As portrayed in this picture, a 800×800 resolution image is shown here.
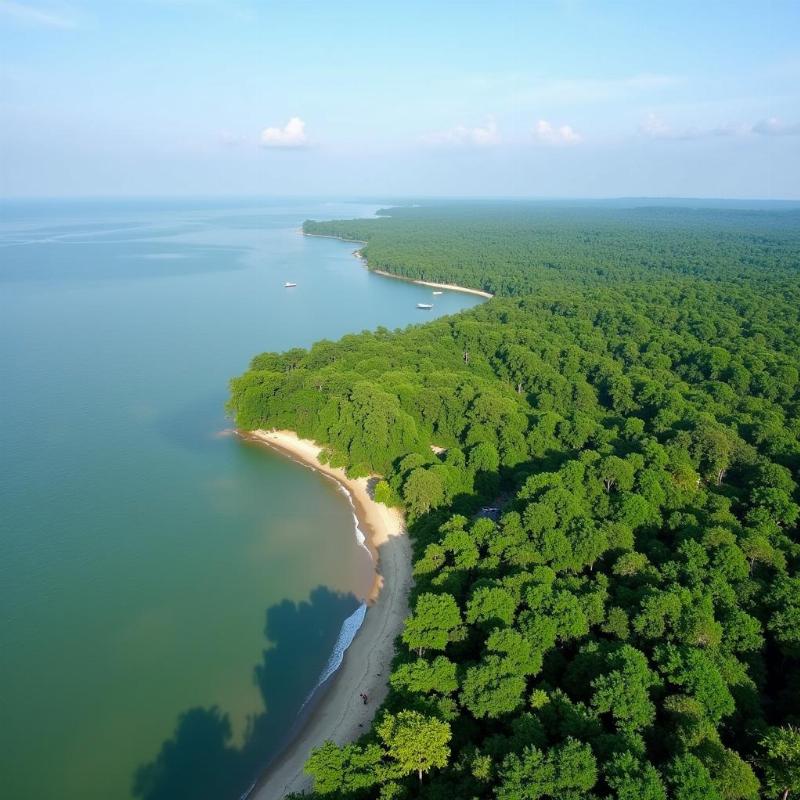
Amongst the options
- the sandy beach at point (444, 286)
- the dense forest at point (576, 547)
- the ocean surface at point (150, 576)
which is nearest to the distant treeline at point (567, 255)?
the sandy beach at point (444, 286)

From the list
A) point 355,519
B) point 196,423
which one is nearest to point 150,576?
point 355,519

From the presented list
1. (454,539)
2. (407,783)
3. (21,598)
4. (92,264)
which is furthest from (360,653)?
(92,264)

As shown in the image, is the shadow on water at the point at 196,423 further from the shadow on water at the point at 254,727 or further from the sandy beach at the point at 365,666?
the shadow on water at the point at 254,727

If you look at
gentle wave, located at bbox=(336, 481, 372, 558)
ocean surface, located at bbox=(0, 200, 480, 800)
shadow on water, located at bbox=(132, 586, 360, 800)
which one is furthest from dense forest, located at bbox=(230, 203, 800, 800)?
ocean surface, located at bbox=(0, 200, 480, 800)

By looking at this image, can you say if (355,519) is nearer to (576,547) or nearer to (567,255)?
(576,547)

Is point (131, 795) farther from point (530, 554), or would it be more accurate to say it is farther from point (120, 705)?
point (530, 554)

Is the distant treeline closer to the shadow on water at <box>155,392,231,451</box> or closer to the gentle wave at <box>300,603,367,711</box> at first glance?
the shadow on water at <box>155,392,231,451</box>
